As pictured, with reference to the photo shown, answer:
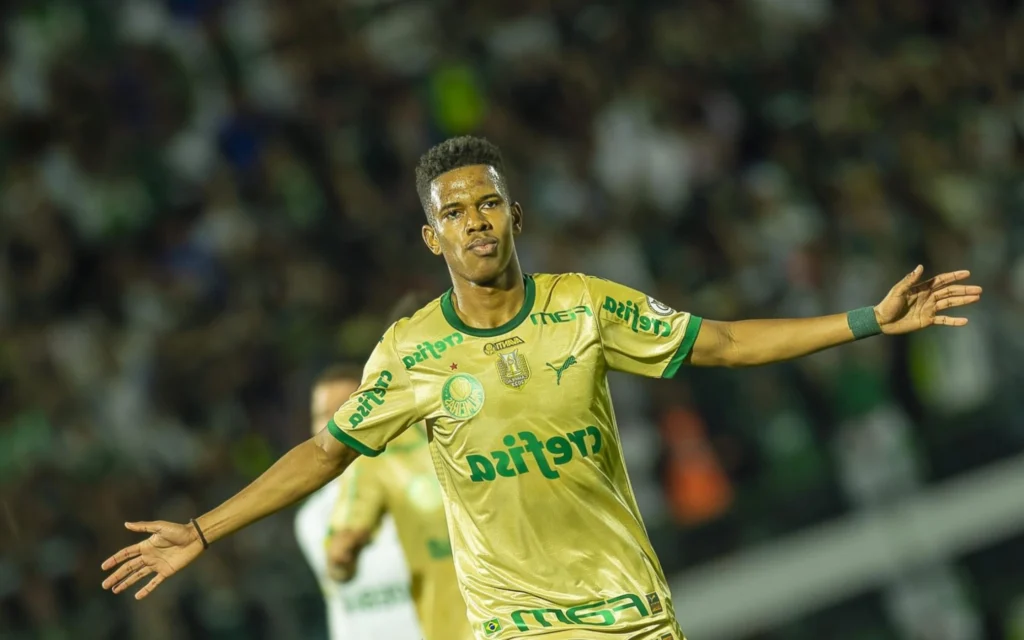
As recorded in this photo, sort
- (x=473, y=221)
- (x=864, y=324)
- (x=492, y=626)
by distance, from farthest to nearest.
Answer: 1. (x=492, y=626)
2. (x=473, y=221)
3. (x=864, y=324)

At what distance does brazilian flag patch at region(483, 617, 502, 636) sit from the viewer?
4914 millimetres

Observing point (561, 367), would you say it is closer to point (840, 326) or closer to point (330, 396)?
point (840, 326)

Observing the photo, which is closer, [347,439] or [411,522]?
[347,439]

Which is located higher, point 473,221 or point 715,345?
point 473,221

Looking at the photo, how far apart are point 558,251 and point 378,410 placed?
609cm

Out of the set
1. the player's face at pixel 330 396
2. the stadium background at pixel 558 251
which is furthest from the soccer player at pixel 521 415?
the stadium background at pixel 558 251

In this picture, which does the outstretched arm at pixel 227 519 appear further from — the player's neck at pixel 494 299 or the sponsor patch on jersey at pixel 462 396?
the player's neck at pixel 494 299

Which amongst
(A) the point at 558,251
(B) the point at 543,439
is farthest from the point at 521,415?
(A) the point at 558,251

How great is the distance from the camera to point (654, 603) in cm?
487

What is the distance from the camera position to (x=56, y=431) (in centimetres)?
1072

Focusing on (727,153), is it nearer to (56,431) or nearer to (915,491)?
(915,491)

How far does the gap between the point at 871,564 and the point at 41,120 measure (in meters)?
7.31

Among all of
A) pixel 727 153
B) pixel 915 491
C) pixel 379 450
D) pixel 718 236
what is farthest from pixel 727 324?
pixel 727 153

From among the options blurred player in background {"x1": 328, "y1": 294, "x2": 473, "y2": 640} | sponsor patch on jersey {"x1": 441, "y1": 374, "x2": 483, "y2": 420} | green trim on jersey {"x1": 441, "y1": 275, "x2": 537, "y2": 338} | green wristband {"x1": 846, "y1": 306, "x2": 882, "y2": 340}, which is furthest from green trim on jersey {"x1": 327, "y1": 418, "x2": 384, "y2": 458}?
green wristband {"x1": 846, "y1": 306, "x2": 882, "y2": 340}
